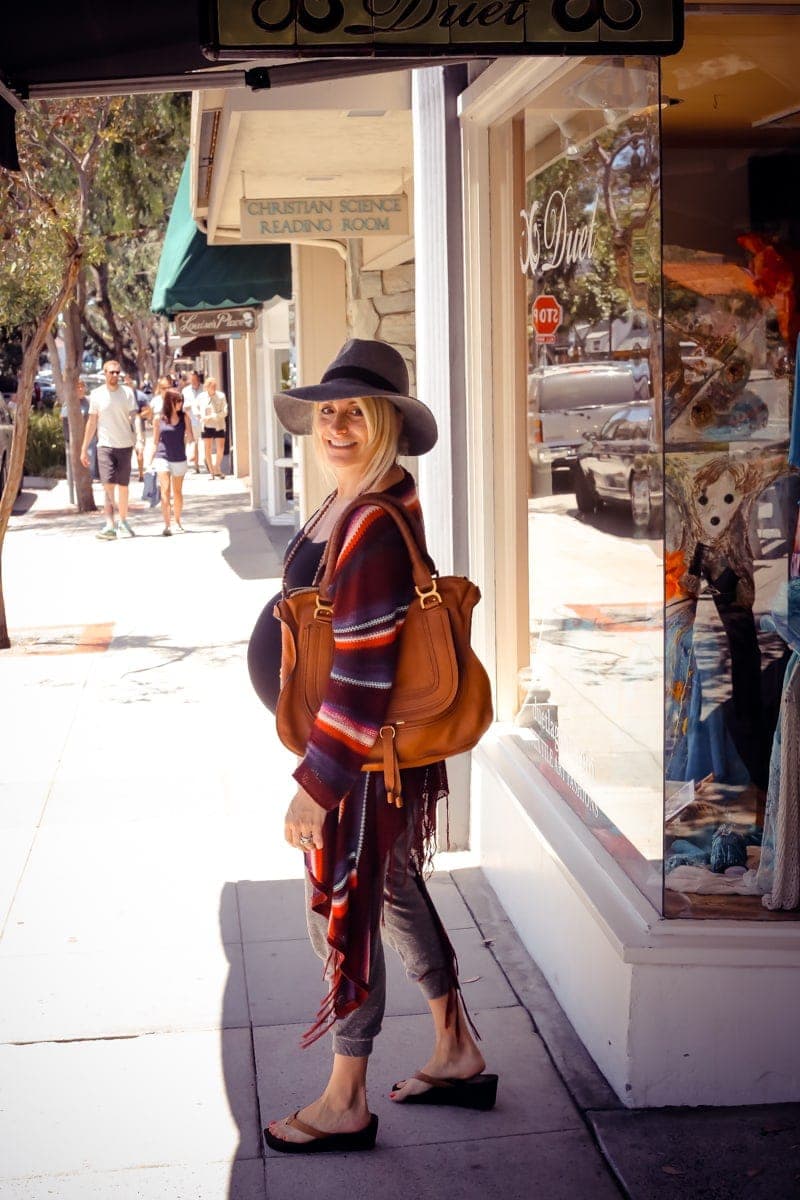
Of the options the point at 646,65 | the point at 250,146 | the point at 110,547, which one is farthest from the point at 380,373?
the point at 110,547

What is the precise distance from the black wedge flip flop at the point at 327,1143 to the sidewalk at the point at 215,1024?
0.10 feet

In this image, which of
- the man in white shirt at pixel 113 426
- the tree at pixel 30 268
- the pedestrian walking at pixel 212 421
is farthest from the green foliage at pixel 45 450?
the tree at pixel 30 268

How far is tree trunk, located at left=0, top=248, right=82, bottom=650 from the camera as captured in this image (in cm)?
982

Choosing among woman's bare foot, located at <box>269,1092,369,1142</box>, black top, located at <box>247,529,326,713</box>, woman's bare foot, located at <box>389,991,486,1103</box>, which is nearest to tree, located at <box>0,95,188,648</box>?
black top, located at <box>247,529,326,713</box>

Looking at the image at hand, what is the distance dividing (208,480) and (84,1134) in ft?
80.2

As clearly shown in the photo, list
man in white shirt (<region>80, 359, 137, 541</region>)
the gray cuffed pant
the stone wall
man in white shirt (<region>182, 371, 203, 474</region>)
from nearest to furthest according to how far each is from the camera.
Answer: the gray cuffed pant, the stone wall, man in white shirt (<region>80, 359, 137, 541</region>), man in white shirt (<region>182, 371, 203, 474</region>)

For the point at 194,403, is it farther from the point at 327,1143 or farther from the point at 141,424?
the point at 327,1143

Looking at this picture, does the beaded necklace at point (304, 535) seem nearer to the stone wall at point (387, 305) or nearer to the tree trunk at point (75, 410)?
the stone wall at point (387, 305)

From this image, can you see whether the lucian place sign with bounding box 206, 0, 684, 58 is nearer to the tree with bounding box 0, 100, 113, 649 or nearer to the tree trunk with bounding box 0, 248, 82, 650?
the tree with bounding box 0, 100, 113, 649

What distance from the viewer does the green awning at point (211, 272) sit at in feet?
40.4

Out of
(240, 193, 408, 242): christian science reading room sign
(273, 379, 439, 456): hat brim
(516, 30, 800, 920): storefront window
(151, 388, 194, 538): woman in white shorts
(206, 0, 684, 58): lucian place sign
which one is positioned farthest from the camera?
(151, 388, 194, 538): woman in white shorts

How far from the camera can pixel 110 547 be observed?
52.3 ft

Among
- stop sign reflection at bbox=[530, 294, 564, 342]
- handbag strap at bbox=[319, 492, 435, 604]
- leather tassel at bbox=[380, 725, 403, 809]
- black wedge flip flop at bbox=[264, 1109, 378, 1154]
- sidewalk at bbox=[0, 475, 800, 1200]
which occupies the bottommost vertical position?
sidewalk at bbox=[0, 475, 800, 1200]

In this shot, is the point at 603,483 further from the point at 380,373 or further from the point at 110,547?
the point at 110,547
